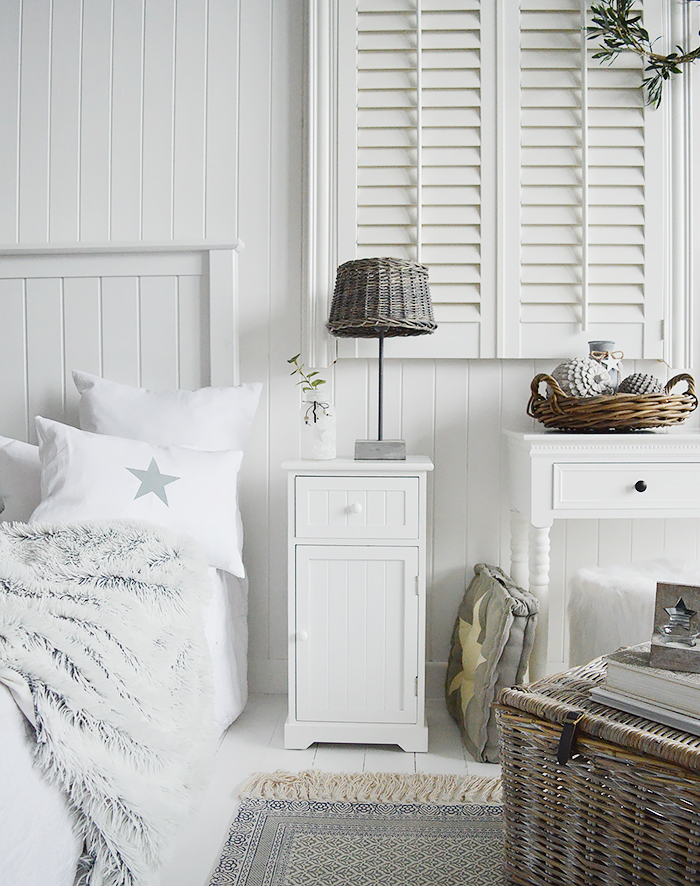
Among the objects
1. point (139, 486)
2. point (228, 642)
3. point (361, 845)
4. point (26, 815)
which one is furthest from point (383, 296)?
point (26, 815)

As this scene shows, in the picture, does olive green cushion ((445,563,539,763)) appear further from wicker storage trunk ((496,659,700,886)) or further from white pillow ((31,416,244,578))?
white pillow ((31,416,244,578))

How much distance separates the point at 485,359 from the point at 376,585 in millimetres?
790

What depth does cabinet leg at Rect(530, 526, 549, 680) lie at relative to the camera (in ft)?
5.75

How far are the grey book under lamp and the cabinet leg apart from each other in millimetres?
411

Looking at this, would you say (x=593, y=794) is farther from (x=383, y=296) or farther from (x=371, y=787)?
(x=383, y=296)

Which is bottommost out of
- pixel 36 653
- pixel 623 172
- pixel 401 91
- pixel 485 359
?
pixel 36 653

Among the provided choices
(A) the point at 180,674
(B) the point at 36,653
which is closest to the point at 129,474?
(A) the point at 180,674

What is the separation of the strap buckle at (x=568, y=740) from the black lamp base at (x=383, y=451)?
89 centimetres

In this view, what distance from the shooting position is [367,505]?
177cm

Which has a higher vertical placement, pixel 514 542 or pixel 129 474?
pixel 129 474

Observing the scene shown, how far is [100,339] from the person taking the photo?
2.14 m

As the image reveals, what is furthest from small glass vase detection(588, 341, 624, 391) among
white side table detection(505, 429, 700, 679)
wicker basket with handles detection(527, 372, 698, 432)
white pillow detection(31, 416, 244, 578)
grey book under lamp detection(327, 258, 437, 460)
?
white pillow detection(31, 416, 244, 578)

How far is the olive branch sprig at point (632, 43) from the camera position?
197 centimetres

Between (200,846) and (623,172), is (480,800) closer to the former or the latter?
Result: (200,846)
